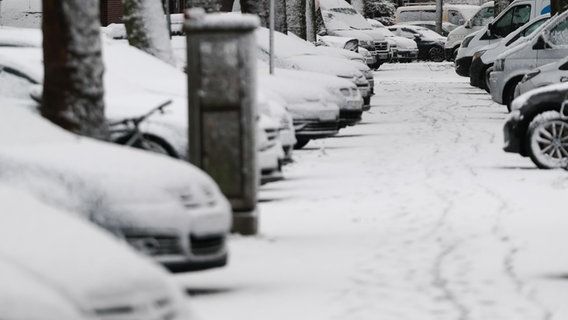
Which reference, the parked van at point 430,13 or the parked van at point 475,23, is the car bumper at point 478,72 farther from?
the parked van at point 430,13

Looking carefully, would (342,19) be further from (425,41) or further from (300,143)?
(300,143)

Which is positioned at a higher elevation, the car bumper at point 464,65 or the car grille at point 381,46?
the car bumper at point 464,65

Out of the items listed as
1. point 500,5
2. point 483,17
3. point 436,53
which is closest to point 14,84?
point 500,5

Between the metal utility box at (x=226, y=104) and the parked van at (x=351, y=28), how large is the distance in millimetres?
36305

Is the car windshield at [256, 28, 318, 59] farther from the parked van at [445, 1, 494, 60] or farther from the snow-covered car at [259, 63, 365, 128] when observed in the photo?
the parked van at [445, 1, 494, 60]

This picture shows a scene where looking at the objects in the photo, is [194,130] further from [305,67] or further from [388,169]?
[305,67]

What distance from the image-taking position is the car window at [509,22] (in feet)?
114

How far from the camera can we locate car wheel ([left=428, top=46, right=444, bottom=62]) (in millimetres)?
61219

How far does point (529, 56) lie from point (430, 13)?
47.2 meters

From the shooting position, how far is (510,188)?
15.6 meters

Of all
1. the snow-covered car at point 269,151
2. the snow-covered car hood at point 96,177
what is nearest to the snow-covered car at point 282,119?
A: the snow-covered car at point 269,151

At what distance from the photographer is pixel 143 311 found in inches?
211

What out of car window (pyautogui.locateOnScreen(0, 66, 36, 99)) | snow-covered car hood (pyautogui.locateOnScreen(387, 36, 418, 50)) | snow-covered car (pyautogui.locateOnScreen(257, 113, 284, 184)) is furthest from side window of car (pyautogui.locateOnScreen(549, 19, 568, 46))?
snow-covered car hood (pyautogui.locateOnScreen(387, 36, 418, 50))

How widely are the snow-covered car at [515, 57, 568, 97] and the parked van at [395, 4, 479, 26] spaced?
49.3 meters
